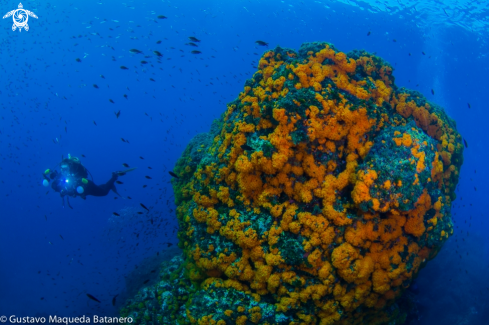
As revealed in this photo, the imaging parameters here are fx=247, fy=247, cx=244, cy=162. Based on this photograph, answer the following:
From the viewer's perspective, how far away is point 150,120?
225 feet

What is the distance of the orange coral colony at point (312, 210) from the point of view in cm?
537

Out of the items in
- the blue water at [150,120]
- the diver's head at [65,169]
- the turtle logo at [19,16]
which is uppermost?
the turtle logo at [19,16]

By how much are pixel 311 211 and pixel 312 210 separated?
3cm

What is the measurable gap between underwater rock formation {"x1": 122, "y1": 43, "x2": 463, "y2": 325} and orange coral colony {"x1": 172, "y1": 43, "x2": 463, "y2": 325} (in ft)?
0.08

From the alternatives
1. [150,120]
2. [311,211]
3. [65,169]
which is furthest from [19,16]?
[311,211]

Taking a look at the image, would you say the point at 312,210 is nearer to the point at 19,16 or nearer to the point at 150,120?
the point at 150,120

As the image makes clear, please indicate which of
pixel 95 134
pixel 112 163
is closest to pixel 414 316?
pixel 112 163

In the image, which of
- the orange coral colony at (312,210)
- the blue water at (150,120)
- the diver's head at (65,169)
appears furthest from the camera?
the blue water at (150,120)

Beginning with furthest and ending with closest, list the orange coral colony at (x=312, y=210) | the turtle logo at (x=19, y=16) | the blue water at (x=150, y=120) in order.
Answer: the turtle logo at (x=19, y=16), the blue water at (x=150, y=120), the orange coral colony at (x=312, y=210)

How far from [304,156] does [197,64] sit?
279 ft

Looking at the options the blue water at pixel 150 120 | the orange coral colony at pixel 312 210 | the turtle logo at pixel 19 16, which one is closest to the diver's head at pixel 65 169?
the blue water at pixel 150 120

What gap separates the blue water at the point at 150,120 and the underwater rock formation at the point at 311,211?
20.5 ft

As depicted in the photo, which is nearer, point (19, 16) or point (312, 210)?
point (312, 210)

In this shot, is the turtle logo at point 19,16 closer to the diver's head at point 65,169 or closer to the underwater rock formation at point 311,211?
the diver's head at point 65,169
